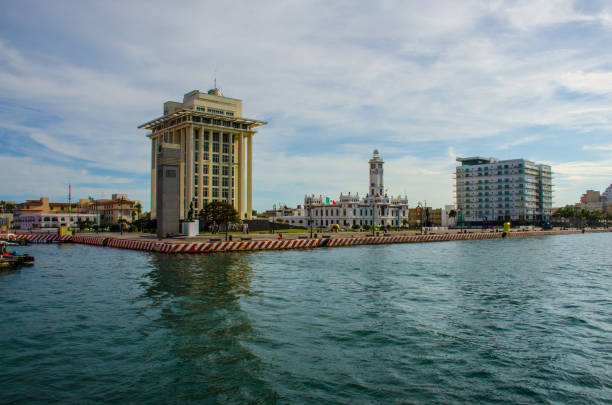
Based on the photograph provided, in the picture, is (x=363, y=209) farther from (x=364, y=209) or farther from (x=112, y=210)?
(x=112, y=210)

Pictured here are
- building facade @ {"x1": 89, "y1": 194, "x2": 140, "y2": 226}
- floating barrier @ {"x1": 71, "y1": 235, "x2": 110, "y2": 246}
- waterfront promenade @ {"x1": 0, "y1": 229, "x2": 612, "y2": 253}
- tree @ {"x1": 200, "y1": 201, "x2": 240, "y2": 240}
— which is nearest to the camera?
waterfront promenade @ {"x1": 0, "y1": 229, "x2": 612, "y2": 253}

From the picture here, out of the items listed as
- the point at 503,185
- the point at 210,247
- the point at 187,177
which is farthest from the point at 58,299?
the point at 503,185

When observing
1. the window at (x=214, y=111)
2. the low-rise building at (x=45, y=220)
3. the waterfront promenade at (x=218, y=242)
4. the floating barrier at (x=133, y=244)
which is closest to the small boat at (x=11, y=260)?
the waterfront promenade at (x=218, y=242)

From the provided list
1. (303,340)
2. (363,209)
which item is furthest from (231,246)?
(363,209)

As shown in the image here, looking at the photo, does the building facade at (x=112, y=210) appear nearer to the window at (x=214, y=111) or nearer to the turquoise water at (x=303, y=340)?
the window at (x=214, y=111)

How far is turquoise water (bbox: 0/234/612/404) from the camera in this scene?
469 inches

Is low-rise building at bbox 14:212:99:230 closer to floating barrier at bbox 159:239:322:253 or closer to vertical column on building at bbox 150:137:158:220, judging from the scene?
vertical column on building at bbox 150:137:158:220

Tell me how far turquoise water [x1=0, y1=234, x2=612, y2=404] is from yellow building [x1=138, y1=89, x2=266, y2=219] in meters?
82.3

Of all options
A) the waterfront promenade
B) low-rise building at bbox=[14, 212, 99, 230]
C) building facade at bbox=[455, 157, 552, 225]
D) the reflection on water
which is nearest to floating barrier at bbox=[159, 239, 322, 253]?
the waterfront promenade

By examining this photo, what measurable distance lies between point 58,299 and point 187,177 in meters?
90.5

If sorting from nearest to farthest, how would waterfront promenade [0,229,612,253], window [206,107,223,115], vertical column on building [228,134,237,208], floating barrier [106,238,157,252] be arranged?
waterfront promenade [0,229,612,253] < floating barrier [106,238,157,252] < window [206,107,223,115] < vertical column on building [228,134,237,208]

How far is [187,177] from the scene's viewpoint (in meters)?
112

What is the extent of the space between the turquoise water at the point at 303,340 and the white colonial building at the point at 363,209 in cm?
13302

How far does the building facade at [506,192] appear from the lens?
18788 cm
